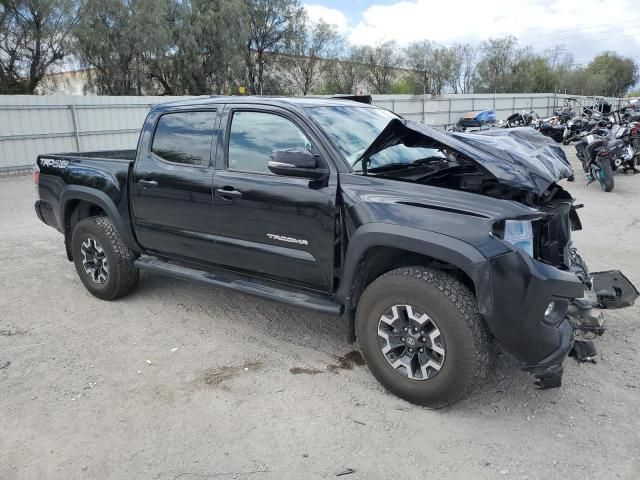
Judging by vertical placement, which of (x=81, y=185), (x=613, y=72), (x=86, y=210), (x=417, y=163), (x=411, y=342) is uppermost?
(x=613, y=72)

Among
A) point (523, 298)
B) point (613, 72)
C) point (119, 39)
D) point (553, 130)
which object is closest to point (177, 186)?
point (523, 298)

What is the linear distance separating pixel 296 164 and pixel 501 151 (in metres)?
1.30

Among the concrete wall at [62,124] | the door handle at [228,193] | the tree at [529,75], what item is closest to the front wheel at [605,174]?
the door handle at [228,193]

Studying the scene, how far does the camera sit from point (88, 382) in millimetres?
3676

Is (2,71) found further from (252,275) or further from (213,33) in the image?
(252,275)

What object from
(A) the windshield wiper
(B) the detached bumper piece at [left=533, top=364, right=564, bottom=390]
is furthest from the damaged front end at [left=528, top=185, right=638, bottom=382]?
(A) the windshield wiper

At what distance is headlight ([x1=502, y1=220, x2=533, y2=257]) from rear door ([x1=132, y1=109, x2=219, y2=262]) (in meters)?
2.22

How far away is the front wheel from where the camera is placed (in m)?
10.6

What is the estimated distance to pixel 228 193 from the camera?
3.93 m

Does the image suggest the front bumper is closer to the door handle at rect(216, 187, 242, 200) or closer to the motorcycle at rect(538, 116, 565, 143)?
the door handle at rect(216, 187, 242, 200)

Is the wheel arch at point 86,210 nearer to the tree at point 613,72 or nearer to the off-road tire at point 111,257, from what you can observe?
the off-road tire at point 111,257

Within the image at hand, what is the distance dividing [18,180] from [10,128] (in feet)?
6.06

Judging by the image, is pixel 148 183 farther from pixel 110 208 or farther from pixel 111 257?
pixel 111 257

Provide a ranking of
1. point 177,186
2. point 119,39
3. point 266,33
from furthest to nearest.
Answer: point 266,33
point 119,39
point 177,186
